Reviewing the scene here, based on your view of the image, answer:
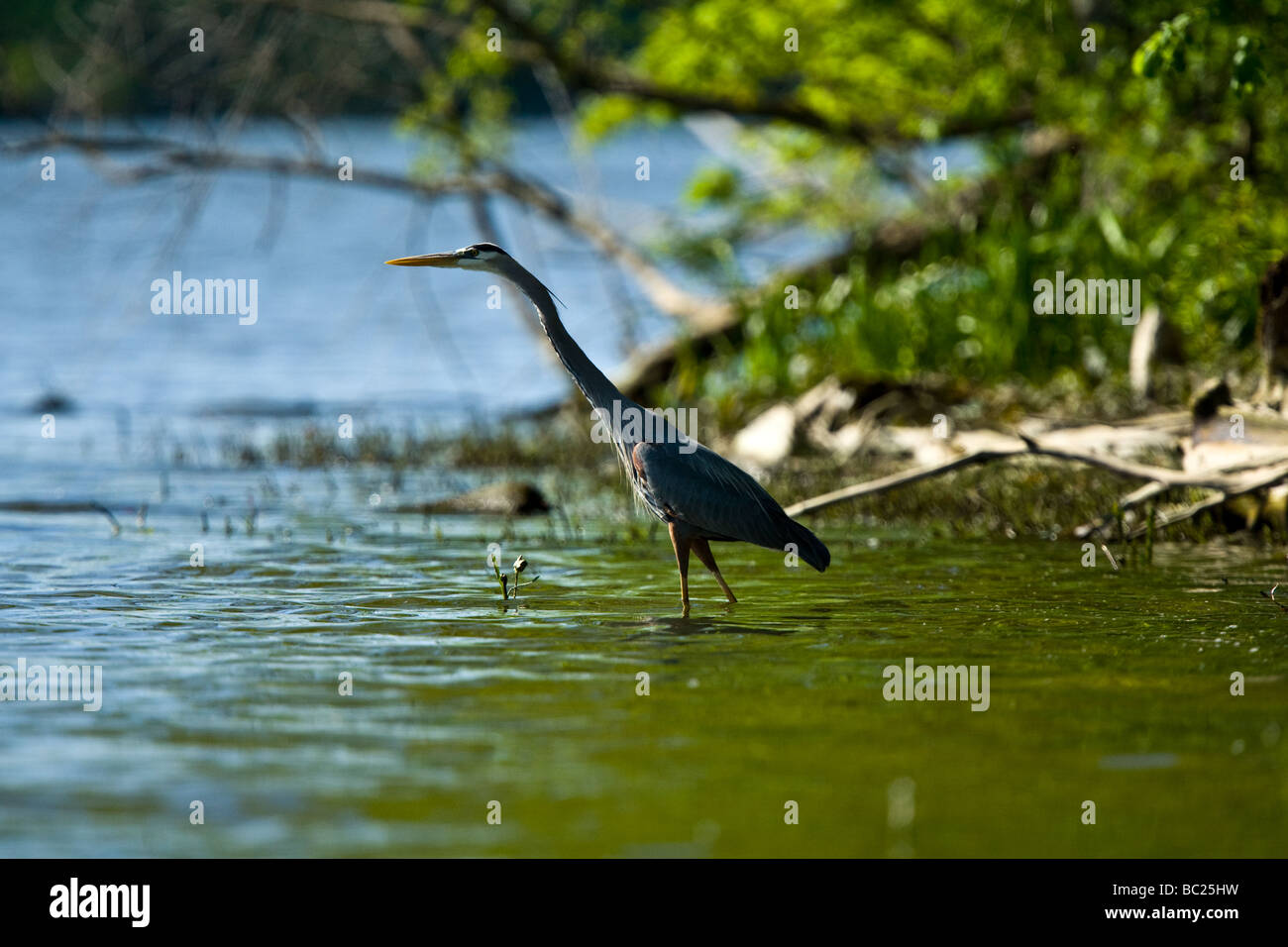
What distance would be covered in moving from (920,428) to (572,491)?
2914mm

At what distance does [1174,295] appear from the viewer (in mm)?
14047

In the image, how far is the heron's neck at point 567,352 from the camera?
8.59 meters

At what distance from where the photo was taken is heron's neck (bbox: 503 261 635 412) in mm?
8594

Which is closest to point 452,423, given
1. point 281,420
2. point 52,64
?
point 281,420

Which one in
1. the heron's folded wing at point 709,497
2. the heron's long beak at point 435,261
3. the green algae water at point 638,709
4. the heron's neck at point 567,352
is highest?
the heron's long beak at point 435,261

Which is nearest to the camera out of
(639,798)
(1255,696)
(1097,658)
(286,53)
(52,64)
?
(639,798)
